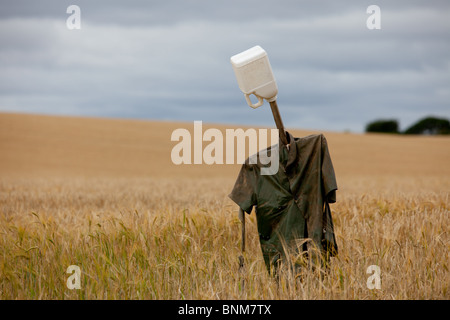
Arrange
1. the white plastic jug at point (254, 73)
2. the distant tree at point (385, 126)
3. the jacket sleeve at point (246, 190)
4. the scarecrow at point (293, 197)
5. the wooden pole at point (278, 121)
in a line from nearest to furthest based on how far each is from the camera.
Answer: the white plastic jug at point (254, 73)
the wooden pole at point (278, 121)
the scarecrow at point (293, 197)
the jacket sleeve at point (246, 190)
the distant tree at point (385, 126)

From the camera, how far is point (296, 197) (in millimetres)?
4113

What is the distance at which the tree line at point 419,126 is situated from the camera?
6247cm

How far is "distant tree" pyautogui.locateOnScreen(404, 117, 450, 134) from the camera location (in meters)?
62.0

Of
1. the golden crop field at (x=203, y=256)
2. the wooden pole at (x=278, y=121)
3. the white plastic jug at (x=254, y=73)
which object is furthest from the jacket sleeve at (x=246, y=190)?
the white plastic jug at (x=254, y=73)

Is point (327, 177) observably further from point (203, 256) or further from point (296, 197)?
point (203, 256)

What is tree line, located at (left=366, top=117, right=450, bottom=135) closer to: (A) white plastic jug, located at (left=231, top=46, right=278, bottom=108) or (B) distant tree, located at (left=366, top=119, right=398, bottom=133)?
(B) distant tree, located at (left=366, top=119, right=398, bottom=133)

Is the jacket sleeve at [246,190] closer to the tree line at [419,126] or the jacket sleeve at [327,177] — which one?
the jacket sleeve at [327,177]

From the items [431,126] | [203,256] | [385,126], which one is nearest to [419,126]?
[431,126]

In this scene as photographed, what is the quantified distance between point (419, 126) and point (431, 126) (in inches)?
62.7

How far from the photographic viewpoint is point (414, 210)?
634 centimetres

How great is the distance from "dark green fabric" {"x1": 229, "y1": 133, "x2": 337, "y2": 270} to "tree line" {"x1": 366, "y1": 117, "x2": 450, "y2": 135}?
63613 mm

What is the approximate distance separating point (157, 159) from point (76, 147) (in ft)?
20.6

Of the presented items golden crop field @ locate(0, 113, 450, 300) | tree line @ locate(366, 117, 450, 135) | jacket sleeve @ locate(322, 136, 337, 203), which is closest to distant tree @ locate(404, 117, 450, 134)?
tree line @ locate(366, 117, 450, 135)

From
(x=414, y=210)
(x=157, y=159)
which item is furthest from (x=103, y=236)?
(x=157, y=159)
